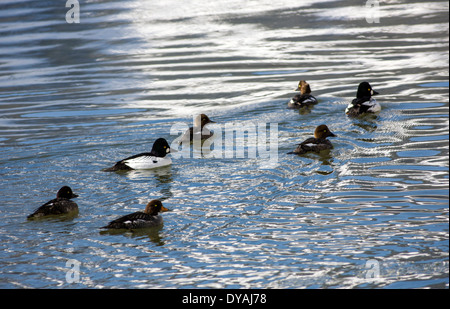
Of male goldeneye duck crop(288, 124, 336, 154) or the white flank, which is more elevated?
male goldeneye duck crop(288, 124, 336, 154)

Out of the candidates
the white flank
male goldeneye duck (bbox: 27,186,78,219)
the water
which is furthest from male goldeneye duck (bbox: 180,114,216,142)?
male goldeneye duck (bbox: 27,186,78,219)

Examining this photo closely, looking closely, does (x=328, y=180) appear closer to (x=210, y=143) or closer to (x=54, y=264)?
(x=210, y=143)

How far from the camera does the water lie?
8.27 metres

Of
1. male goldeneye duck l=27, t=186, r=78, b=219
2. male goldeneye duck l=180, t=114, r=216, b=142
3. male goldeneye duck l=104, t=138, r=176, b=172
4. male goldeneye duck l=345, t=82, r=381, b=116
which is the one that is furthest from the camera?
male goldeneye duck l=345, t=82, r=381, b=116

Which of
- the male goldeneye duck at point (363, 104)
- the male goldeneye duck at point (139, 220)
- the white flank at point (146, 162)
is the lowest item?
the male goldeneye duck at point (139, 220)

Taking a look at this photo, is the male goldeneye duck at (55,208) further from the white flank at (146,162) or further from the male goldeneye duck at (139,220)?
the white flank at (146,162)

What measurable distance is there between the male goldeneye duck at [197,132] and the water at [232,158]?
621mm

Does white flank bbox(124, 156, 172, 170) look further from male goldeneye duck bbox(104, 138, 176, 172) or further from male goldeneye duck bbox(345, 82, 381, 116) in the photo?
male goldeneye duck bbox(345, 82, 381, 116)

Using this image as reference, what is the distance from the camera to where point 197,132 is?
1377cm

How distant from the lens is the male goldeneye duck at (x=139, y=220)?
938cm

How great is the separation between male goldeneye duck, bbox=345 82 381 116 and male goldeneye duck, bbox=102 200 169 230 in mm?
6117

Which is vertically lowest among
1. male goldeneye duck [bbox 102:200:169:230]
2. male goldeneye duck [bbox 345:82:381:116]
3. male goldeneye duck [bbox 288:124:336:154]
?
male goldeneye duck [bbox 102:200:169:230]

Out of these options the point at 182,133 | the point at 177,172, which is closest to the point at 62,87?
the point at 182,133

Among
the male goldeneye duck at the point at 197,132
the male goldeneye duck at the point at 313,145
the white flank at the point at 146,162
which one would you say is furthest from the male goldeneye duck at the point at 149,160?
the male goldeneye duck at the point at 313,145
